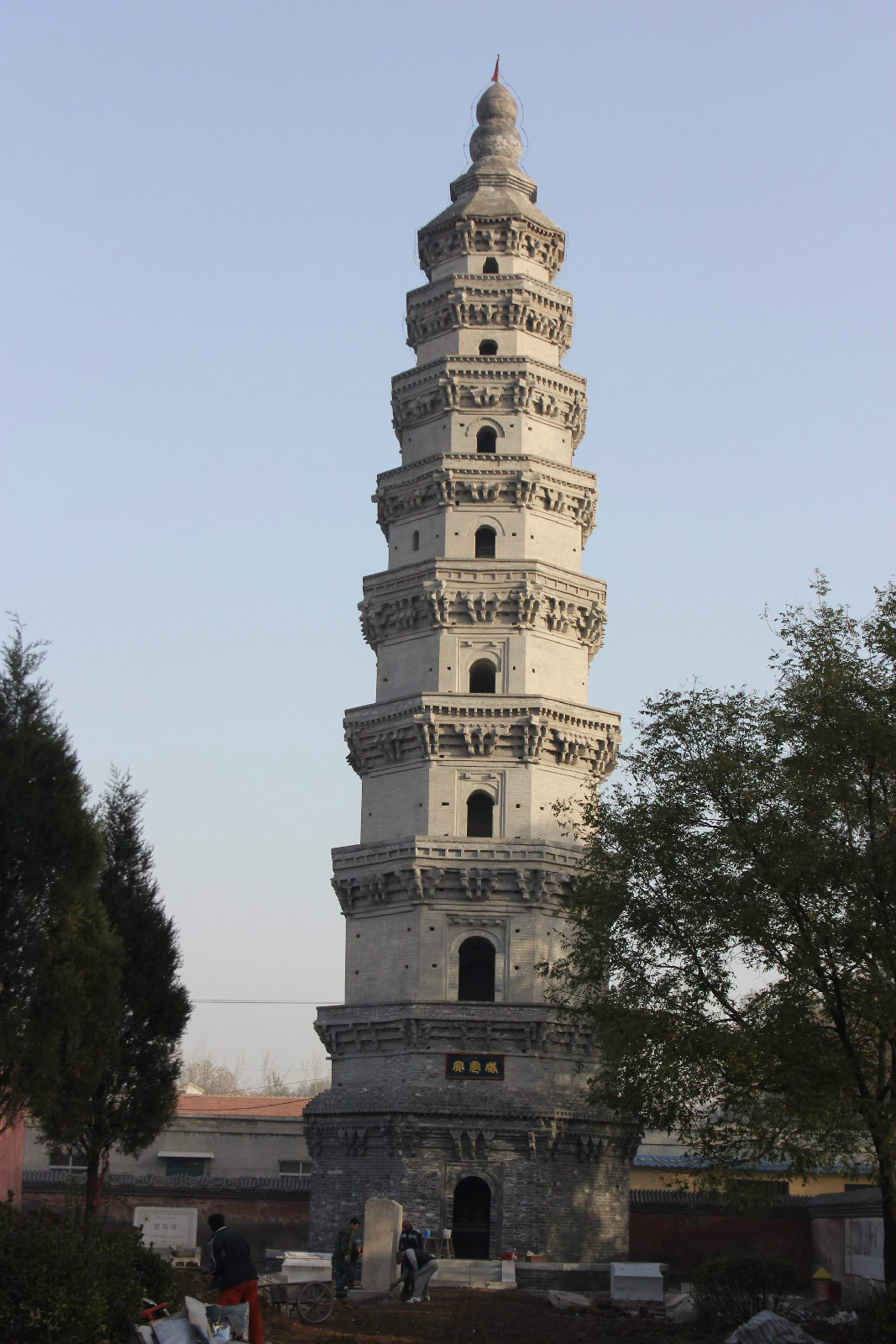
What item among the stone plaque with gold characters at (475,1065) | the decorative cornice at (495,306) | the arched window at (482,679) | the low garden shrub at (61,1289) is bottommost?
the low garden shrub at (61,1289)

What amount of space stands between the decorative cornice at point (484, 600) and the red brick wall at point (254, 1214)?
555 inches

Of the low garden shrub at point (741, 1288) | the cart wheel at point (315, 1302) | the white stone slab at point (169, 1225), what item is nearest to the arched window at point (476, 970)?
the white stone slab at point (169, 1225)

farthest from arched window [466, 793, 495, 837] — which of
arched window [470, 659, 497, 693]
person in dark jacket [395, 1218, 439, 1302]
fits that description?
person in dark jacket [395, 1218, 439, 1302]

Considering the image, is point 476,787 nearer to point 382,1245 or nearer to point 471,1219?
point 471,1219

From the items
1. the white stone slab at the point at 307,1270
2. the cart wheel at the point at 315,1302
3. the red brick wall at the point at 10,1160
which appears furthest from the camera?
the red brick wall at the point at 10,1160

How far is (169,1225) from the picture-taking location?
29.9 metres

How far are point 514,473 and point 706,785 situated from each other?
1642cm

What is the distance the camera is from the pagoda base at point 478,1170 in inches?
1267

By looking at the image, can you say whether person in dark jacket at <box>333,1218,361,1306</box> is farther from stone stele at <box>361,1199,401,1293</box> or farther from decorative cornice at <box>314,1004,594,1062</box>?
decorative cornice at <box>314,1004,594,1062</box>

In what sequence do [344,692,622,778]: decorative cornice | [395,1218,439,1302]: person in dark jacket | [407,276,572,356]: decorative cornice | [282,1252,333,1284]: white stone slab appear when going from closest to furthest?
[282,1252,333,1284]: white stone slab → [395,1218,439,1302]: person in dark jacket → [344,692,622,778]: decorative cornice → [407,276,572,356]: decorative cornice

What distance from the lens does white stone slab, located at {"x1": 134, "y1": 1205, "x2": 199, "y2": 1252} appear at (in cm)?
2975

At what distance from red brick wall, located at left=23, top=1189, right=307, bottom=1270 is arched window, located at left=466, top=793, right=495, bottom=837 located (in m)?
10.1

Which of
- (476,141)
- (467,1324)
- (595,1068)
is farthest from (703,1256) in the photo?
(476,141)

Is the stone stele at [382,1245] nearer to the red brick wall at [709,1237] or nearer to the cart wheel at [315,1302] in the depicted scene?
the cart wheel at [315,1302]
